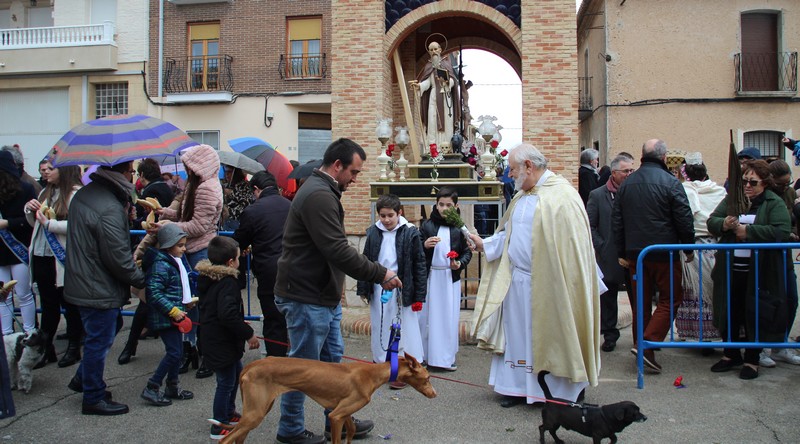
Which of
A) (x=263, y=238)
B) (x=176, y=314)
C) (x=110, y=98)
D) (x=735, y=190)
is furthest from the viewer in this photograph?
(x=110, y=98)

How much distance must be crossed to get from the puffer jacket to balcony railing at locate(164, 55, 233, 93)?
16773mm

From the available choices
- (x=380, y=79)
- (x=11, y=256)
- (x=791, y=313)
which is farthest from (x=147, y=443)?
(x=380, y=79)

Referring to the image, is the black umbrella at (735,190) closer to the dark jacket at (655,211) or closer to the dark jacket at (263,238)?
the dark jacket at (655,211)

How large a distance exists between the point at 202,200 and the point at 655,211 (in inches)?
160

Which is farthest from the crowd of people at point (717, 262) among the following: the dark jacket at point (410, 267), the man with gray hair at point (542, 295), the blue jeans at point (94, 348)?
the blue jeans at point (94, 348)

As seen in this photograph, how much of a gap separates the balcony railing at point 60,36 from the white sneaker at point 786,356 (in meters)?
21.8

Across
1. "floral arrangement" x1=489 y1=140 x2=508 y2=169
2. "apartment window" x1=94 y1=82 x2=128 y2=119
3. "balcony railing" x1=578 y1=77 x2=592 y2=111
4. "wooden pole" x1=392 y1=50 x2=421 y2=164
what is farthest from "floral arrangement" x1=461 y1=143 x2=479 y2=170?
"apartment window" x1=94 y1=82 x2=128 y2=119

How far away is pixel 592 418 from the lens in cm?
414

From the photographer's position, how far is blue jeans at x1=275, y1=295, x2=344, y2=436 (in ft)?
14.1

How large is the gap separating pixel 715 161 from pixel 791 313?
49.3 ft

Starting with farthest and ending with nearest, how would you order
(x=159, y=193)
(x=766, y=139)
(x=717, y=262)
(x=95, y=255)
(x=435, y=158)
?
(x=766, y=139), (x=435, y=158), (x=159, y=193), (x=717, y=262), (x=95, y=255)

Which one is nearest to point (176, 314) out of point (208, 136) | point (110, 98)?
point (208, 136)

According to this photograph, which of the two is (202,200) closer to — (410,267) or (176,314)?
(176,314)

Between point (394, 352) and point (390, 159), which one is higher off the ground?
point (390, 159)
